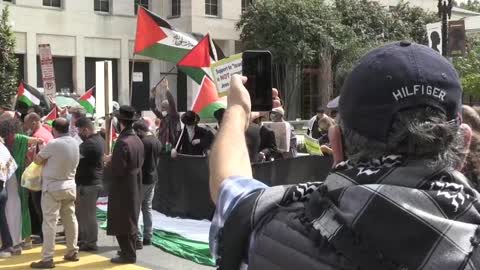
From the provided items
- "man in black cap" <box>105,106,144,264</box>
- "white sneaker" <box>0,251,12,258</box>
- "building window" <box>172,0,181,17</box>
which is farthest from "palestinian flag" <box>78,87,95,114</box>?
"building window" <box>172,0,181,17</box>

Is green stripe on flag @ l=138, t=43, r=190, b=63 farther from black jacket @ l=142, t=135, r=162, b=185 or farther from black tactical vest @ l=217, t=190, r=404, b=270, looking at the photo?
black tactical vest @ l=217, t=190, r=404, b=270

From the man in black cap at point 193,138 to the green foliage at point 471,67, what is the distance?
19767mm

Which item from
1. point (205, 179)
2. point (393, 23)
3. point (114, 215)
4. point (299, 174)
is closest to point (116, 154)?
point (114, 215)

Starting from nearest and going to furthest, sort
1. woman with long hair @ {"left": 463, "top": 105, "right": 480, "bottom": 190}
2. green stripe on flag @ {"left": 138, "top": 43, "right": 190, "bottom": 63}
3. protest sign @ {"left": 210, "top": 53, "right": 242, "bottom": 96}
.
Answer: woman with long hair @ {"left": 463, "top": 105, "right": 480, "bottom": 190}, protest sign @ {"left": 210, "top": 53, "right": 242, "bottom": 96}, green stripe on flag @ {"left": 138, "top": 43, "right": 190, "bottom": 63}

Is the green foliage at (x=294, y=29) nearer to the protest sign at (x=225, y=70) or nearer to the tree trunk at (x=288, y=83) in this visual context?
the tree trunk at (x=288, y=83)

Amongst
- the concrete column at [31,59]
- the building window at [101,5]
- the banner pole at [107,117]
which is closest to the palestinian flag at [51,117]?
the banner pole at [107,117]

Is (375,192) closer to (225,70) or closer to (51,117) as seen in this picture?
(225,70)

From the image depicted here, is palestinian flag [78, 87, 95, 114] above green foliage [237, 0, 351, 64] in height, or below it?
below

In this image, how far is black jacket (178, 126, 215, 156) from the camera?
Answer: 34.5ft

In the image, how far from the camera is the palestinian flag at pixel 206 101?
10211 mm

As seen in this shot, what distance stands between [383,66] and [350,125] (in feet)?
0.49

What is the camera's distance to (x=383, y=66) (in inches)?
54.6

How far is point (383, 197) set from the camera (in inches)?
50.6

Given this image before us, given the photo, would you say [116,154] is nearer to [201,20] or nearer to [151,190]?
[151,190]
